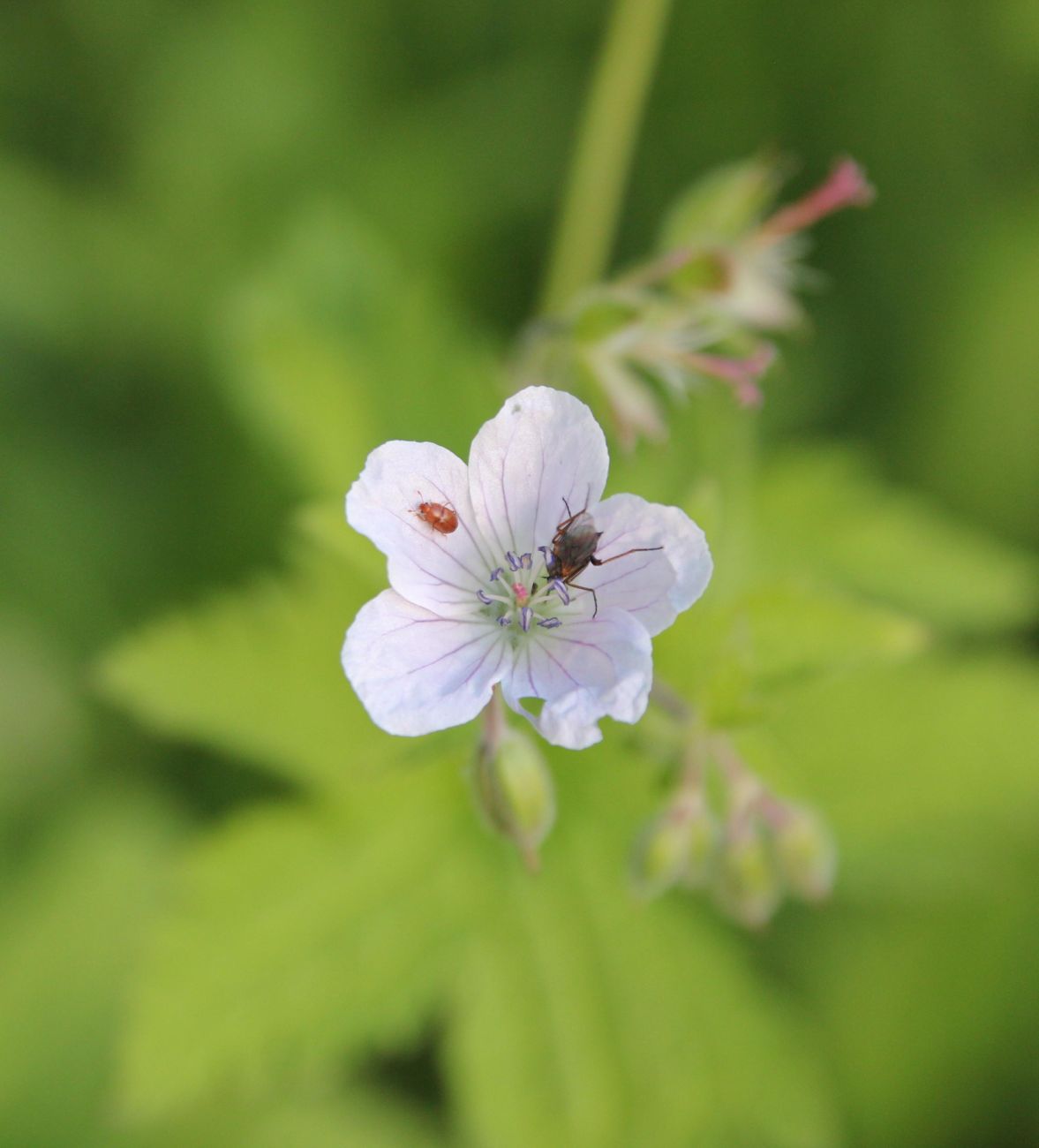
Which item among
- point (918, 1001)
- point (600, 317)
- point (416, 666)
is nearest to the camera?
point (416, 666)

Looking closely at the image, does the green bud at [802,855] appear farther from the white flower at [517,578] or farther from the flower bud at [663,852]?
the white flower at [517,578]

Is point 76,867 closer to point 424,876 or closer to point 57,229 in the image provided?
point 424,876

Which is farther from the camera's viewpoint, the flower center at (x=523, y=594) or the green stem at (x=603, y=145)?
the green stem at (x=603, y=145)

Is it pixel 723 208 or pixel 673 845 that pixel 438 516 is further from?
pixel 723 208

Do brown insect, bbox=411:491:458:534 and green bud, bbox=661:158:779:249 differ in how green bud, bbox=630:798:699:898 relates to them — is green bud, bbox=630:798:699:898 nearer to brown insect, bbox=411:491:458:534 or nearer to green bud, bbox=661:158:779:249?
brown insect, bbox=411:491:458:534

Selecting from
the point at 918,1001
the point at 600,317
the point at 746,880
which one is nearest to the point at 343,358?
the point at 600,317

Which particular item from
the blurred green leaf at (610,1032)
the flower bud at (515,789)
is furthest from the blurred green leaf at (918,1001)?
the flower bud at (515,789)

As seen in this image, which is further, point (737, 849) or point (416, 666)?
point (737, 849)
